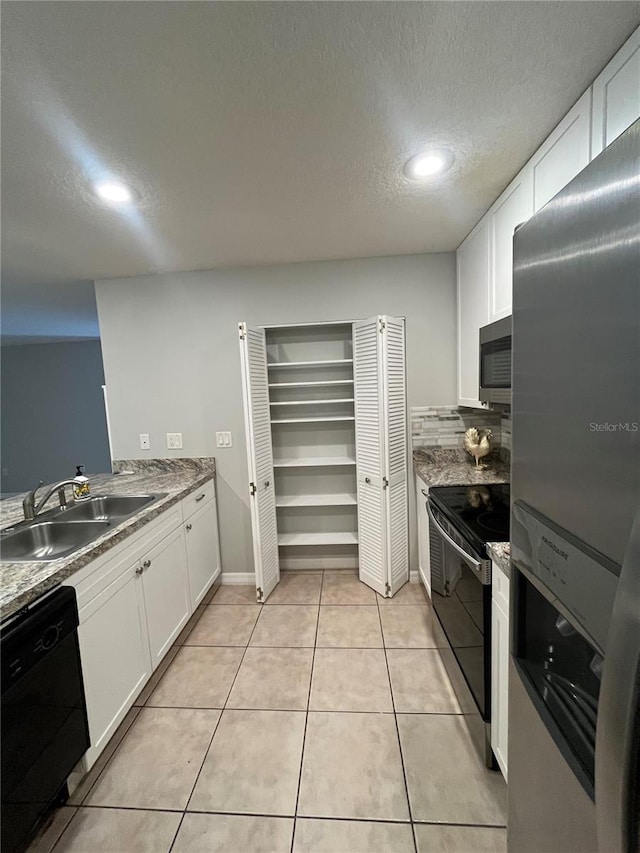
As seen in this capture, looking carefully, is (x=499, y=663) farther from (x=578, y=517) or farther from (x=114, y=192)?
(x=114, y=192)

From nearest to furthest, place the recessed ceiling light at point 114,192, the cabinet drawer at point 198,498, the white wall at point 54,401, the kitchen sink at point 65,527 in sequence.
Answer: the recessed ceiling light at point 114,192
the kitchen sink at point 65,527
the cabinet drawer at point 198,498
the white wall at point 54,401

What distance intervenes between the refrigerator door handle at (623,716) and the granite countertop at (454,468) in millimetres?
1723

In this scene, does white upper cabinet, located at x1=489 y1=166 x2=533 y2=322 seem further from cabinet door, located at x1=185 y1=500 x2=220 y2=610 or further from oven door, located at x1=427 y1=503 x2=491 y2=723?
cabinet door, located at x1=185 y1=500 x2=220 y2=610

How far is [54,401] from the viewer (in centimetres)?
557

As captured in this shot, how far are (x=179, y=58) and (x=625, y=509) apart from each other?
4.73 feet

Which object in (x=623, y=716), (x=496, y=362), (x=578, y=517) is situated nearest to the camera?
(x=623, y=716)

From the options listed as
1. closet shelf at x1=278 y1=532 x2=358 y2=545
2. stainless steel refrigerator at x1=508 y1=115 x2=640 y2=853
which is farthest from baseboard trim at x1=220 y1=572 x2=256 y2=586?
A: stainless steel refrigerator at x1=508 y1=115 x2=640 y2=853

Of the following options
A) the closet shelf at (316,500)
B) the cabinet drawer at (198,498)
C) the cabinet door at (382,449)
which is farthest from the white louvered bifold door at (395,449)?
the cabinet drawer at (198,498)

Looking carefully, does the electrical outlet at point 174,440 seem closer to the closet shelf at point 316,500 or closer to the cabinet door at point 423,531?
the closet shelf at point 316,500

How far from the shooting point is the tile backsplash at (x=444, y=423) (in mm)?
2646

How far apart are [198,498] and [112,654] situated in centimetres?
110

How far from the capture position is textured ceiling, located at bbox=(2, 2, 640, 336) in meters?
0.89

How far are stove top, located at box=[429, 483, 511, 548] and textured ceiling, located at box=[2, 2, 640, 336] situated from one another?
1.46 metres

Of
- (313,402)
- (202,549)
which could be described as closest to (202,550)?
(202,549)
